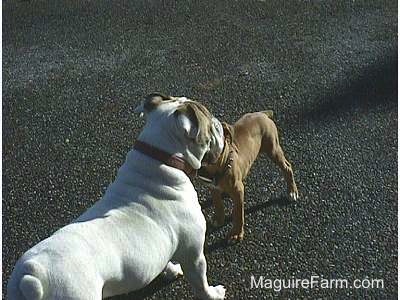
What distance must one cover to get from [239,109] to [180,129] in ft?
8.71

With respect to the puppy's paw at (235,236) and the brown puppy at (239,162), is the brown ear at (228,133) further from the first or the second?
the puppy's paw at (235,236)

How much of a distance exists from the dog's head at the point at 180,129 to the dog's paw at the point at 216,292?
0.83 m

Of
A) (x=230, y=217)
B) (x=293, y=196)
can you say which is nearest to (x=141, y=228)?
(x=230, y=217)

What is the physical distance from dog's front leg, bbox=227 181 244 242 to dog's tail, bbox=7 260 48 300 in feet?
5.28

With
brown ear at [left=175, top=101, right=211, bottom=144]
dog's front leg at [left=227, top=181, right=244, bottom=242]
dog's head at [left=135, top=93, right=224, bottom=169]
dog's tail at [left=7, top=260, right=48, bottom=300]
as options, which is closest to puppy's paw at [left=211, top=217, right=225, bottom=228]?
dog's front leg at [left=227, top=181, right=244, bottom=242]

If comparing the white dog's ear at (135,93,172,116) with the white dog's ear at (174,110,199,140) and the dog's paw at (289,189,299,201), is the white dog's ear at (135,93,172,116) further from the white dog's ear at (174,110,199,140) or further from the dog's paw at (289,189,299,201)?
the dog's paw at (289,189,299,201)

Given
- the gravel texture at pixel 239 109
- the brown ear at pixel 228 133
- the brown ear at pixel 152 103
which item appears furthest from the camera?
the gravel texture at pixel 239 109

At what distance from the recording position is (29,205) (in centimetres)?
471

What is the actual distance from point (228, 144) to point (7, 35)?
4734 millimetres

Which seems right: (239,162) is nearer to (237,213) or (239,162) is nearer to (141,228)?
(237,213)

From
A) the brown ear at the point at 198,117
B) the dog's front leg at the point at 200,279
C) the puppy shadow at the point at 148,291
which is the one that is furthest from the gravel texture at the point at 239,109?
the brown ear at the point at 198,117

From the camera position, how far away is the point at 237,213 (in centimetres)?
414

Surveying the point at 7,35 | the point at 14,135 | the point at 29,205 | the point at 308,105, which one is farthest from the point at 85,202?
the point at 7,35

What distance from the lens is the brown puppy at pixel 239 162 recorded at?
389cm
